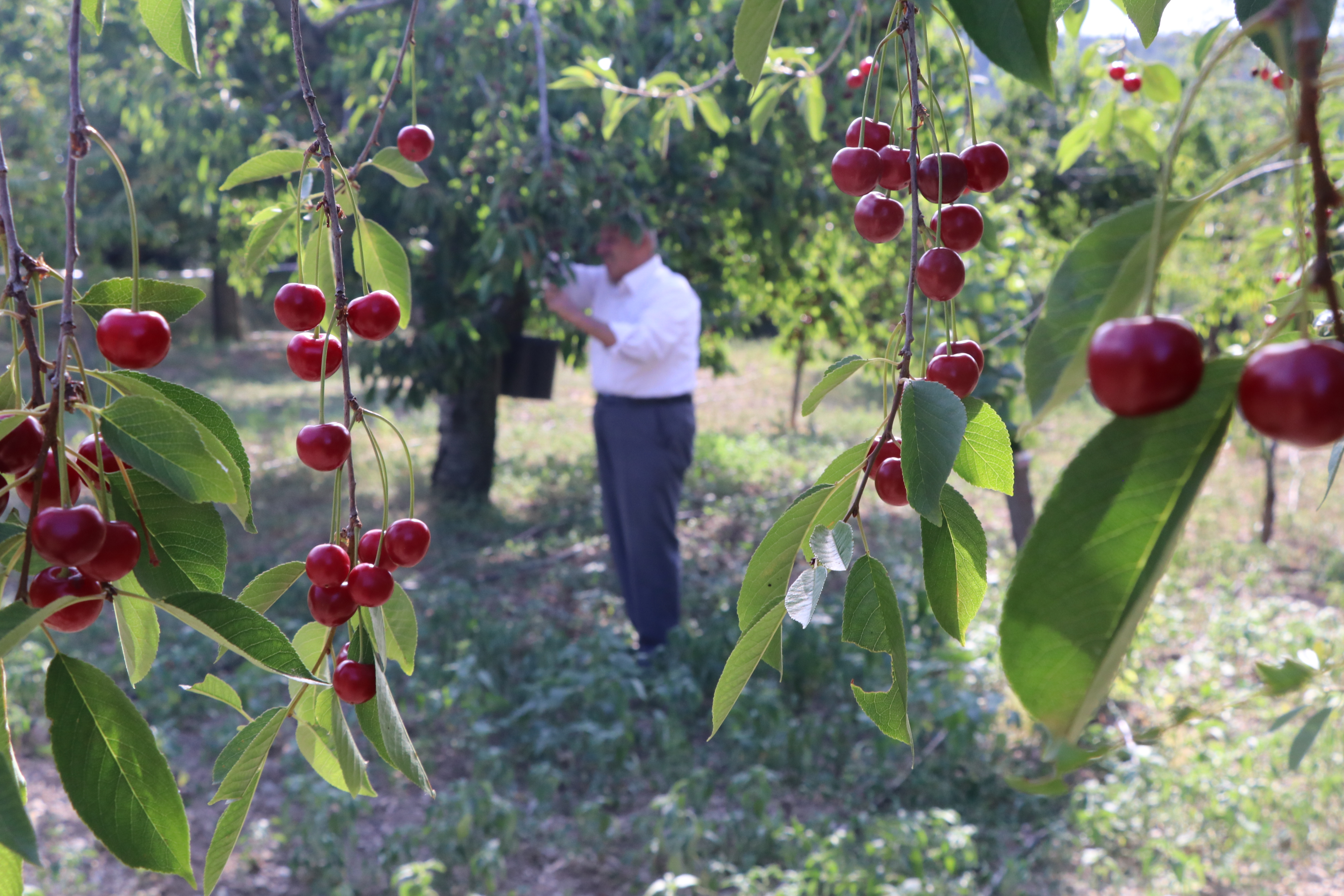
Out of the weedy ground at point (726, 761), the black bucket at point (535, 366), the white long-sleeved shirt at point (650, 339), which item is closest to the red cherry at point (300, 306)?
the weedy ground at point (726, 761)

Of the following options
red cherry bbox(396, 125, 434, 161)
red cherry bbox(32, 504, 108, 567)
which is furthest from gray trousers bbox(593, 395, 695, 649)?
red cherry bbox(32, 504, 108, 567)

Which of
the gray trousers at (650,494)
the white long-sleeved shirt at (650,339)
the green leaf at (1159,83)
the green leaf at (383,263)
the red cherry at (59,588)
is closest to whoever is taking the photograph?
the red cherry at (59,588)

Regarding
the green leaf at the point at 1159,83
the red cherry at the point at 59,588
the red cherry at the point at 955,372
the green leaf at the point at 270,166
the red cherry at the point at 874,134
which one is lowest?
the red cherry at the point at 59,588

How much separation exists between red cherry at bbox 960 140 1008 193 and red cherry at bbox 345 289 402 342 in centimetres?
44

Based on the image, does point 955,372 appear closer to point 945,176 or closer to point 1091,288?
point 945,176

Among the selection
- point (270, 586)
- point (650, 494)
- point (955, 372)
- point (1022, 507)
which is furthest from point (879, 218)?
point (1022, 507)

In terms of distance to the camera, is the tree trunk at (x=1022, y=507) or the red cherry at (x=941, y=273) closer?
the red cherry at (x=941, y=273)

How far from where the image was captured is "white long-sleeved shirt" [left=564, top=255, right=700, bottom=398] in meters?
3.89

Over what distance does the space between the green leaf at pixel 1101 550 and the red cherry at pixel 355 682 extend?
1.48ft

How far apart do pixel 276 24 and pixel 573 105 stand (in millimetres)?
2137

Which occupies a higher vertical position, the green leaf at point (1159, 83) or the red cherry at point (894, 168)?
the green leaf at point (1159, 83)

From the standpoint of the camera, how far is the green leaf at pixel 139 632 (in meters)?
0.62

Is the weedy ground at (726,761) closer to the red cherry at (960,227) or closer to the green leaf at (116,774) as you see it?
the red cherry at (960,227)

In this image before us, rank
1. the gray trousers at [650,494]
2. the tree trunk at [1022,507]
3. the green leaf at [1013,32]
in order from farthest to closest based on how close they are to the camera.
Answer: the tree trunk at [1022,507]
the gray trousers at [650,494]
the green leaf at [1013,32]
